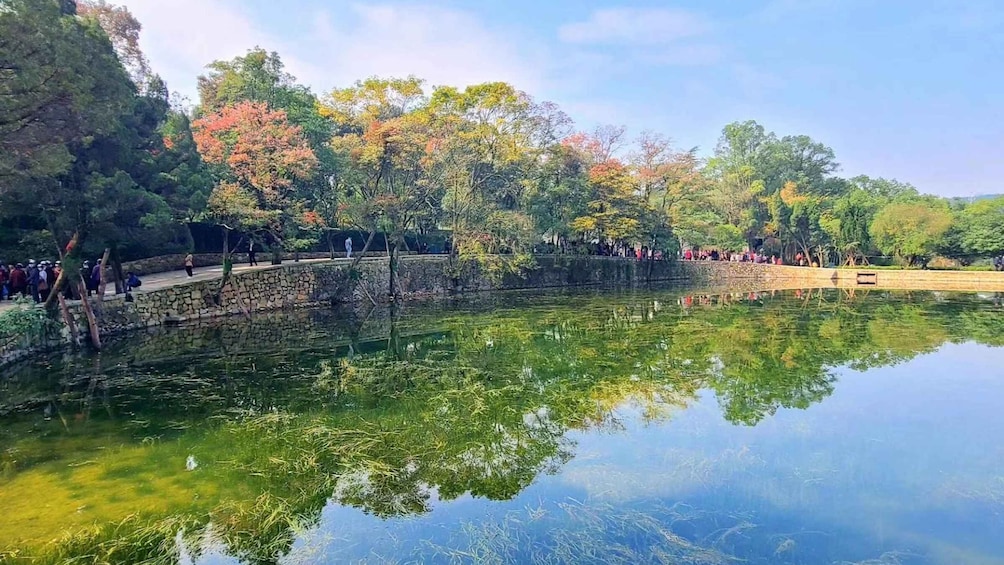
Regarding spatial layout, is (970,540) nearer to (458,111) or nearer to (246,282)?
(246,282)

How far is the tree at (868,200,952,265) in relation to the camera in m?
34.6

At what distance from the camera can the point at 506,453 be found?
666cm

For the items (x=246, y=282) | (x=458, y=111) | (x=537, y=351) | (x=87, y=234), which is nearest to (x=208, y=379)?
(x=87, y=234)

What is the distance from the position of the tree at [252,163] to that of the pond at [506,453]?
5592 mm

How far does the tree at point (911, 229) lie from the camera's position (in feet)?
113

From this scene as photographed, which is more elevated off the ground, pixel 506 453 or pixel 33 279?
pixel 33 279

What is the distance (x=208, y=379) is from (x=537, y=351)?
21.0 ft

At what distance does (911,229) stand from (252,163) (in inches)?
1444

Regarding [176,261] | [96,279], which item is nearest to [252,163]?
[96,279]

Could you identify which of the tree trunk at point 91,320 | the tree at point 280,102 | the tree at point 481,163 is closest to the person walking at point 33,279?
the tree trunk at point 91,320

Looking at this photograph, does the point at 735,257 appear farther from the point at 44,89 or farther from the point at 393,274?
the point at 44,89

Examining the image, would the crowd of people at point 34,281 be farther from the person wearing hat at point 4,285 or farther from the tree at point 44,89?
the tree at point 44,89

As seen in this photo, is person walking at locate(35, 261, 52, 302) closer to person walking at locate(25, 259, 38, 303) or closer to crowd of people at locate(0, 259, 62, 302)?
crowd of people at locate(0, 259, 62, 302)

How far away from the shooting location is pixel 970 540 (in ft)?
15.2
